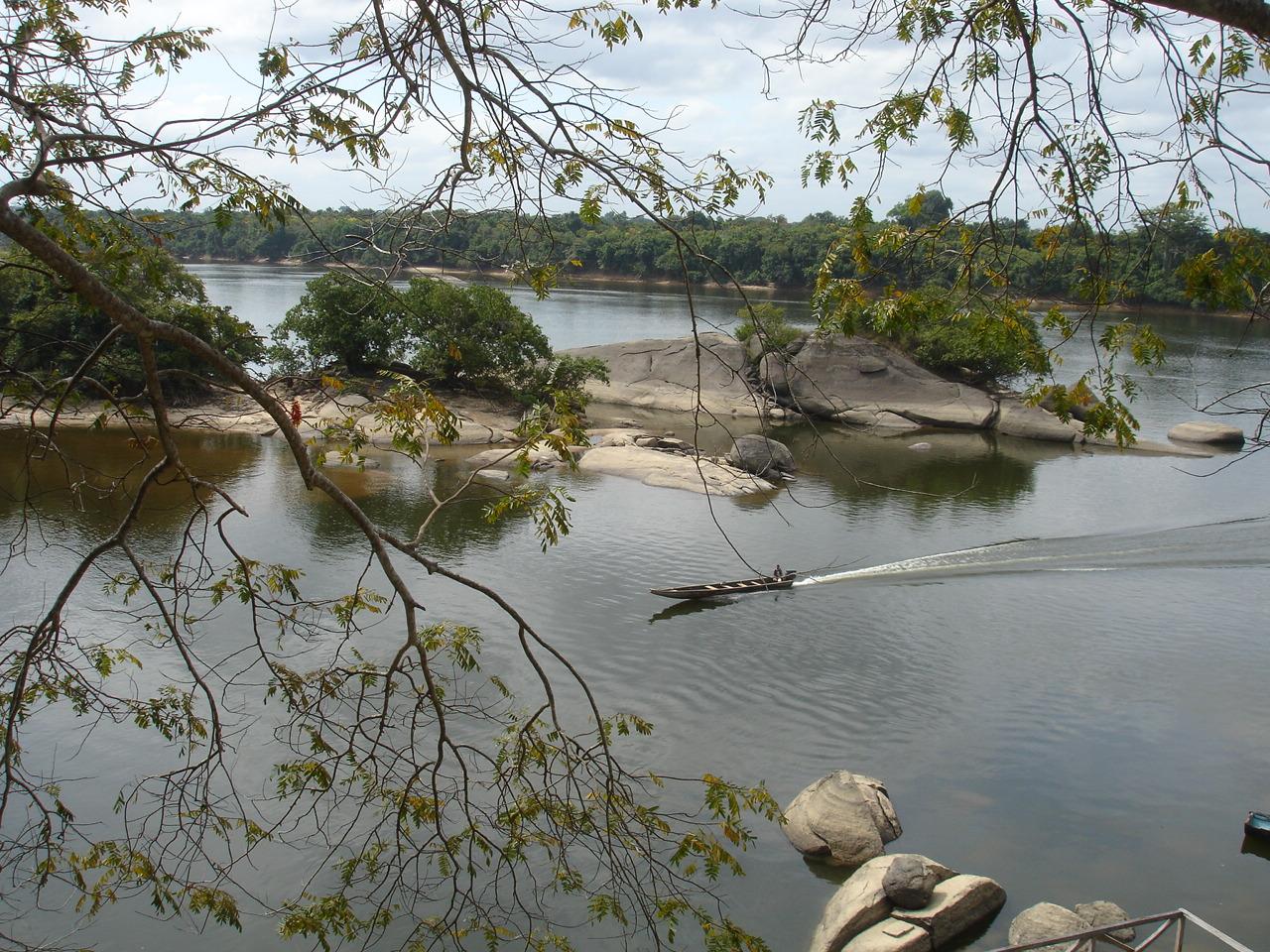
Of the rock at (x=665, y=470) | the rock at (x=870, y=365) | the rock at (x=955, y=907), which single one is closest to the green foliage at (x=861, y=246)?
the rock at (x=955, y=907)

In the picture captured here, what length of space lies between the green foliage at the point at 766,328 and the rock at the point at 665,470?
3.21 m

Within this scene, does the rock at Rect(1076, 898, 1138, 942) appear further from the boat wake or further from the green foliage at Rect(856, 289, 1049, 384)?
the boat wake

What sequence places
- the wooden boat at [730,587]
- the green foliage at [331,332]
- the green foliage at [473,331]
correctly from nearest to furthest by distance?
the wooden boat at [730,587]
the green foliage at [331,332]
the green foliage at [473,331]

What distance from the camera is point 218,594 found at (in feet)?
18.6

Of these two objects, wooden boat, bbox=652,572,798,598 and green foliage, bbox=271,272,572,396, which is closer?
wooden boat, bbox=652,572,798,598

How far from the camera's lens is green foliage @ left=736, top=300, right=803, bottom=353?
180 inches

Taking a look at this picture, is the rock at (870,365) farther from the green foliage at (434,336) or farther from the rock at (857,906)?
the rock at (857,906)

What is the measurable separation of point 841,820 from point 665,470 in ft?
47.4

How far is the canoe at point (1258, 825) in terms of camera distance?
991 cm

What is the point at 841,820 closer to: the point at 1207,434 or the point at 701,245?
the point at 701,245

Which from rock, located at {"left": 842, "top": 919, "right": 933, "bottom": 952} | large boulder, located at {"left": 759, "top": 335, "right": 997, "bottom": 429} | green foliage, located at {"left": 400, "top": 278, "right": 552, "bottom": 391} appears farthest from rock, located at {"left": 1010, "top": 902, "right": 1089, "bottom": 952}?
large boulder, located at {"left": 759, "top": 335, "right": 997, "bottom": 429}

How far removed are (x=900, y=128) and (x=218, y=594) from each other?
4846 millimetres

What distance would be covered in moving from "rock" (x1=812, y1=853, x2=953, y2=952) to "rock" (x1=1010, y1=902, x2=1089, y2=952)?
800 millimetres

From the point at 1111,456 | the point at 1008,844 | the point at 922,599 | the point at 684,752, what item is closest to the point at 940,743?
the point at 1008,844
